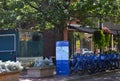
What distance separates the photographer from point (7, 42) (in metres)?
28.1

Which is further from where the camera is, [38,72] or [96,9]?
[96,9]

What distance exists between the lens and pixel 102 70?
24359 mm

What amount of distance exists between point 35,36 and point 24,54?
1.75 meters

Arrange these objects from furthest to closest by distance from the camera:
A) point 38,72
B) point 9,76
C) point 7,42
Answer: point 7,42, point 38,72, point 9,76

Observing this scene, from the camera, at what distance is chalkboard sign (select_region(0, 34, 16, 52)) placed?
91.3 feet

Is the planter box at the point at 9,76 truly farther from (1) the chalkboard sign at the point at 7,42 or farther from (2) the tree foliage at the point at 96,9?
(1) the chalkboard sign at the point at 7,42

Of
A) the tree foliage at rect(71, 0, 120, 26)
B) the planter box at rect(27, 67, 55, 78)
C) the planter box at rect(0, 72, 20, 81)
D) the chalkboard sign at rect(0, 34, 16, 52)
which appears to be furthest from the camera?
the chalkboard sign at rect(0, 34, 16, 52)

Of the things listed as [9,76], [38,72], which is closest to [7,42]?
[38,72]

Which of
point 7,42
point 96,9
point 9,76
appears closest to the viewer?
point 9,76

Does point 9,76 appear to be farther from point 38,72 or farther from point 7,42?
point 7,42

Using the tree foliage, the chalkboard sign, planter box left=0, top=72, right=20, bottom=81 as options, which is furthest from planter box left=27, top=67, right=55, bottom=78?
the chalkboard sign

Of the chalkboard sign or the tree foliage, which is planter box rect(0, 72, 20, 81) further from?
the chalkboard sign

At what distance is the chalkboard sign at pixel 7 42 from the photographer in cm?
2781

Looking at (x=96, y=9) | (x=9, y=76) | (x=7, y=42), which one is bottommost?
(x=9, y=76)
